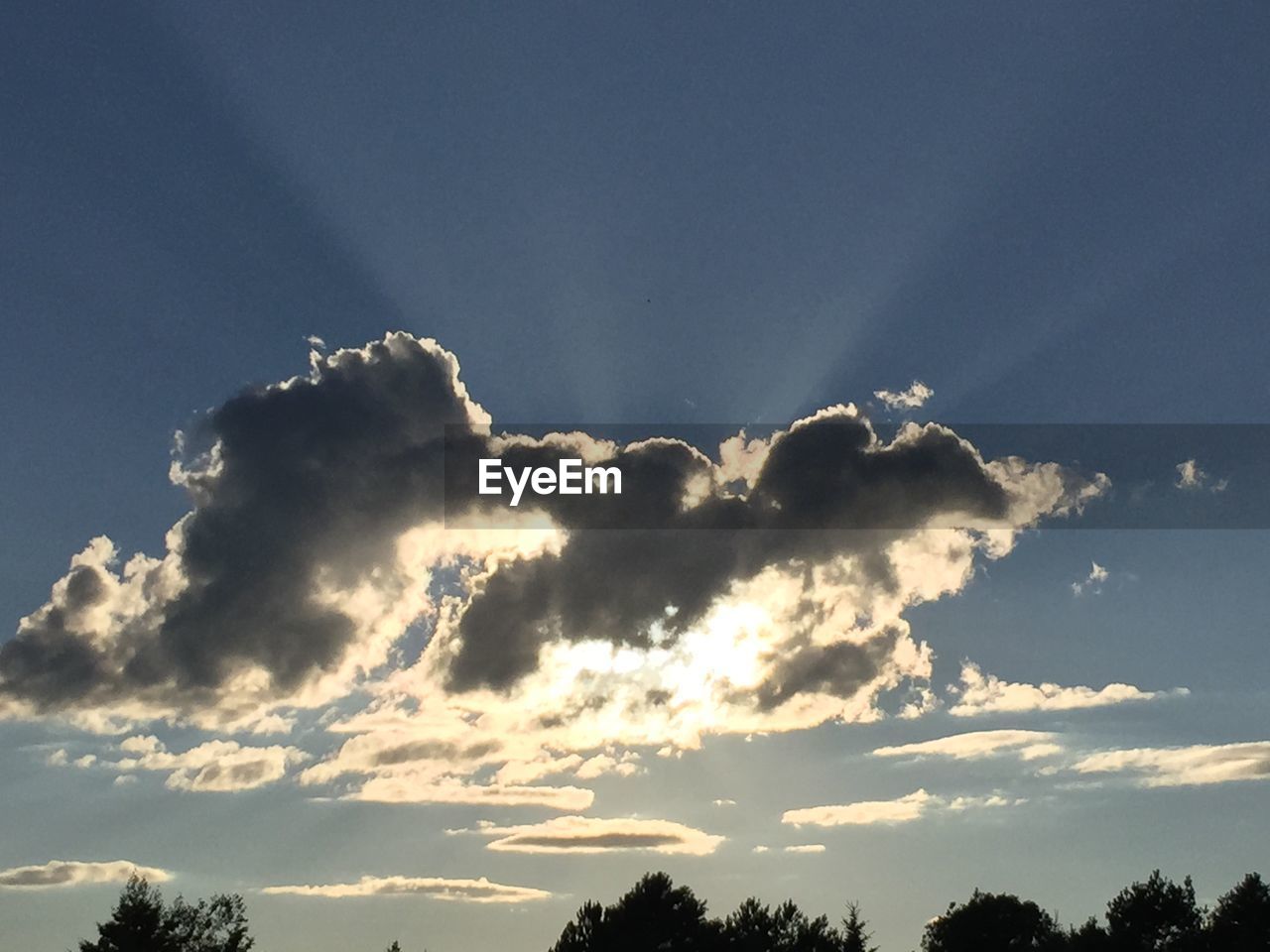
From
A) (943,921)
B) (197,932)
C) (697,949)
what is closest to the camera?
(197,932)

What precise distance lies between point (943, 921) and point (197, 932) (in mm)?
98855

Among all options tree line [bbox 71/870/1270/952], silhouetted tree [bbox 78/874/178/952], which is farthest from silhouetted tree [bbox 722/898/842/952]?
silhouetted tree [bbox 78/874/178/952]

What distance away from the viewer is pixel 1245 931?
133 m

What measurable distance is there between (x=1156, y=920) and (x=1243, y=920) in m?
12.8

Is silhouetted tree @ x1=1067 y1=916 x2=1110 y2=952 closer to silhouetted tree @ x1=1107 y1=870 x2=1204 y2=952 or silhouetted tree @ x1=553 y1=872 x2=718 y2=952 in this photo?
silhouetted tree @ x1=1107 y1=870 x2=1204 y2=952

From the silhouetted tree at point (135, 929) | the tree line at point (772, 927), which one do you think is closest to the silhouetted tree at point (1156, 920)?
the tree line at point (772, 927)

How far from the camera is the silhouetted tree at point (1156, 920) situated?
143125 millimetres

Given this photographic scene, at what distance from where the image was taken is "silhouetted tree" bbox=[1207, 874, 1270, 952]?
13138 centimetres

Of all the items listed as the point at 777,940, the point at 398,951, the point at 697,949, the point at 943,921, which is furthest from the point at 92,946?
the point at 943,921

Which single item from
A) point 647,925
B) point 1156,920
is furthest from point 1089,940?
point 647,925

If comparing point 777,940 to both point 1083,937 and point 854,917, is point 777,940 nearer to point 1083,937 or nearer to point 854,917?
point 854,917

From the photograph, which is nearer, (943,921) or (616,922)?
(616,922)

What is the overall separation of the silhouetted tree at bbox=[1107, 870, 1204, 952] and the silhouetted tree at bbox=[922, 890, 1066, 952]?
39.8 ft

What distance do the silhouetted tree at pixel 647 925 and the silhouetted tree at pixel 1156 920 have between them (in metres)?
49.8
